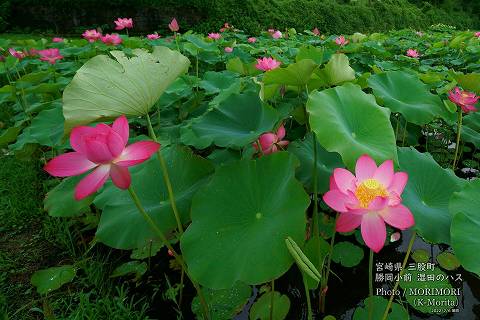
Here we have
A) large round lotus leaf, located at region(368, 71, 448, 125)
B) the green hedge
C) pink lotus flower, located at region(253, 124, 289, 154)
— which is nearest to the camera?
pink lotus flower, located at region(253, 124, 289, 154)

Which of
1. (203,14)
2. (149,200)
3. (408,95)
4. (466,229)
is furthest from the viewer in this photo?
(203,14)

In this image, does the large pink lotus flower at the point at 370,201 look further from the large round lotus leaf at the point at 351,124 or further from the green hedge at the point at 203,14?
the green hedge at the point at 203,14

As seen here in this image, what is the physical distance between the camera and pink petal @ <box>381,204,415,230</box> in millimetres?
656

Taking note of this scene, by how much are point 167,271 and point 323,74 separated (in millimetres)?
1006

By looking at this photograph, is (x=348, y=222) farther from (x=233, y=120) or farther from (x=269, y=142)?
(x=233, y=120)

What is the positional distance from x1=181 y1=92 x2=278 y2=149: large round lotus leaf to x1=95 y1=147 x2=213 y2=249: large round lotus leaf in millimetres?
125

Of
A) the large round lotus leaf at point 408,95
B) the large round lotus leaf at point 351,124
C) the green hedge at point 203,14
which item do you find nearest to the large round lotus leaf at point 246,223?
the large round lotus leaf at point 351,124

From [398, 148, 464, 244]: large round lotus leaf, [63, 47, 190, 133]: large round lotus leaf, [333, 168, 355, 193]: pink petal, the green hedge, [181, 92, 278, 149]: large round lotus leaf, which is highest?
[63, 47, 190, 133]: large round lotus leaf

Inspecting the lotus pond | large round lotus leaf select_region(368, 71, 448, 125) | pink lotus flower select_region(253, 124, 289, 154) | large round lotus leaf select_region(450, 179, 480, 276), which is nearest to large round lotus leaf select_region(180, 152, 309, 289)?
the lotus pond

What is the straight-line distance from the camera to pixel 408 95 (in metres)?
1.58

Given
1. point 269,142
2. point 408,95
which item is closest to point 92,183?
point 269,142

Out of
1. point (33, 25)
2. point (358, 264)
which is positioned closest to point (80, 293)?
point (358, 264)

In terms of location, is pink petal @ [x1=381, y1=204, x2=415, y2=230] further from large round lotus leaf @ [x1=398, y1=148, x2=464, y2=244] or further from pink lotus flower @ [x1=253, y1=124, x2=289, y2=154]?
pink lotus flower @ [x1=253, y1=124, x2=289, y2=154]

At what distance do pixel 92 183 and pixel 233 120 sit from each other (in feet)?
2.19
